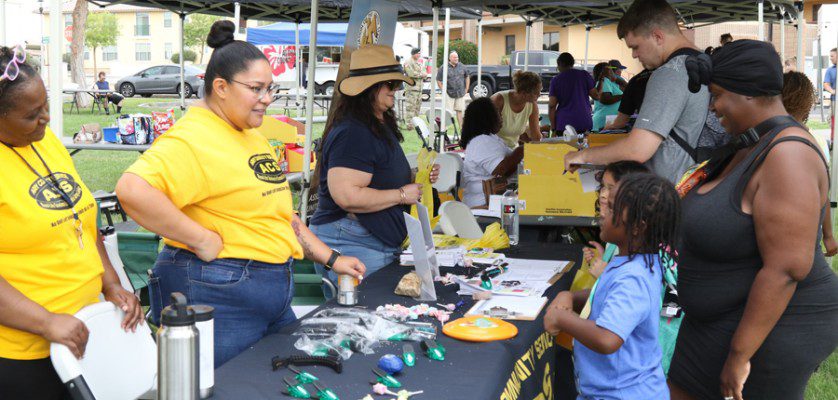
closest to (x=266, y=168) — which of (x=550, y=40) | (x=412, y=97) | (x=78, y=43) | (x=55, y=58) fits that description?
(x=55, y=58)

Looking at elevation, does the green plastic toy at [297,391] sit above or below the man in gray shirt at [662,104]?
below

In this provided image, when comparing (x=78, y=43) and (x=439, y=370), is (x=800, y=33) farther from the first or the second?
(x=78, y=43)

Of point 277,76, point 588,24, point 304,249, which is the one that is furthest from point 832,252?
point 277,76

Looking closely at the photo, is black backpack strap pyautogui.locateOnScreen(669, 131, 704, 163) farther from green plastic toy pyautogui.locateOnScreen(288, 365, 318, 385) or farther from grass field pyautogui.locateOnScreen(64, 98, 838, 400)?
green plastic toy pyautogui.locateOnScreen(288, 365, 318, 385)

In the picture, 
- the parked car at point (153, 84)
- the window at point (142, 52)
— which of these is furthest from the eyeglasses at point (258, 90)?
the window at point (142, 52)

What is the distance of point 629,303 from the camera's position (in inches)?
78.5

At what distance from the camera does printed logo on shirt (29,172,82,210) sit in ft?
6.28

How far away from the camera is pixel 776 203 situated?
6.21ft

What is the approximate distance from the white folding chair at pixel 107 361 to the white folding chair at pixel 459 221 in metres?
1.91

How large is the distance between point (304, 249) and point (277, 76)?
2344cm

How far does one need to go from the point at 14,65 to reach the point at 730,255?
1.89 metres

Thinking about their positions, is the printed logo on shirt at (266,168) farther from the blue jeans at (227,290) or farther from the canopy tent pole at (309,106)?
the canopy tent pole at (309,106)

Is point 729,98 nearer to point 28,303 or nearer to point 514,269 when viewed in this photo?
point 514,269

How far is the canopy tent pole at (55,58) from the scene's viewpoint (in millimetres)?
4367
